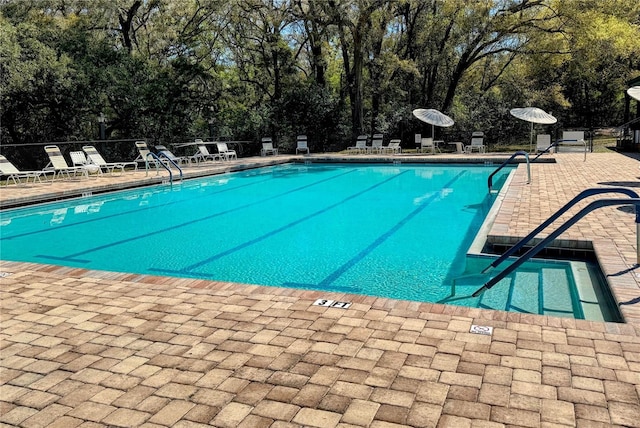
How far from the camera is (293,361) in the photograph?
267cm

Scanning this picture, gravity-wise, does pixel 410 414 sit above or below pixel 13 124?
below

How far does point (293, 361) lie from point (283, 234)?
4.73 metres

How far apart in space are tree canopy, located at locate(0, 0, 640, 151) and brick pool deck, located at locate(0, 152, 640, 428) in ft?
41.6

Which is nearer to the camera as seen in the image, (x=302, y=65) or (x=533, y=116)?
(x=533, y=116)

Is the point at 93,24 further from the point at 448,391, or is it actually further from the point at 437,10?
the point at 448,391

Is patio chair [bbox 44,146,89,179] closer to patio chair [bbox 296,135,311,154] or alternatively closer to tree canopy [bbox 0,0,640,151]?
tree canopy [bbox 0,0,640,151]

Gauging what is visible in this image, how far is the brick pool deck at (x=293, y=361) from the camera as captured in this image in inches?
85.9

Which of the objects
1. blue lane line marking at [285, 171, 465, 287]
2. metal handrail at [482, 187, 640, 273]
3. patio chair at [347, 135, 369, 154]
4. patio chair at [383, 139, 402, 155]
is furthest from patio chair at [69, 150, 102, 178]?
metal handrail at [482, 187, 640, 273]

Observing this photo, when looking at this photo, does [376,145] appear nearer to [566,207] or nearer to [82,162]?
[82,162]

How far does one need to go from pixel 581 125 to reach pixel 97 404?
22.8 meters

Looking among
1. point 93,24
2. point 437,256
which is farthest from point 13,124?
point 437,256

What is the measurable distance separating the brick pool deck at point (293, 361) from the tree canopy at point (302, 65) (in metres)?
12.7

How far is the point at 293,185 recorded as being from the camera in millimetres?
12633

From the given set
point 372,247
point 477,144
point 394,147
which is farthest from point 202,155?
point 372,247
